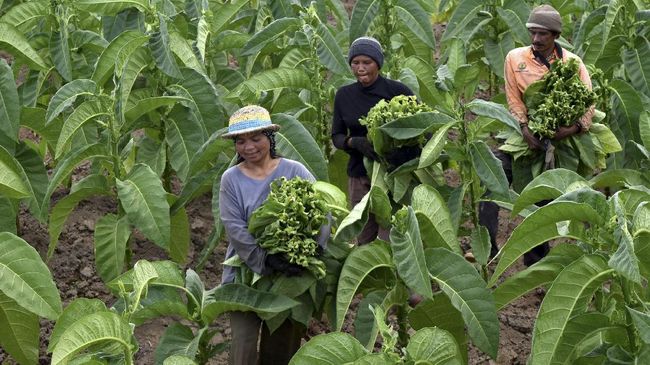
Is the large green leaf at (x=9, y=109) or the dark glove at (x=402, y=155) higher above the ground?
the large green leaf at (x=9, y=109)

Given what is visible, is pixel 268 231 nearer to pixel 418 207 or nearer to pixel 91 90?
pixel 418 207

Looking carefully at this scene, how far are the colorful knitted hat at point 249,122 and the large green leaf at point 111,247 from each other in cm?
99

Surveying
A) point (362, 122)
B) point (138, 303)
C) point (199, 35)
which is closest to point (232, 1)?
point (199, 35)

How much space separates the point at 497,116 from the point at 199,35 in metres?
1.97

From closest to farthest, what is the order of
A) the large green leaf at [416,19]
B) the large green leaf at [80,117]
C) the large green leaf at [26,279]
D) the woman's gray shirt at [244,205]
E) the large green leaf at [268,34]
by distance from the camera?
1. the woman's gray shirt at [244,205]
2. the large green leaf at [26,279]
3. the large green leaf at [80,117]
4. the large green leaf at [268,34]
5. the large green leaf at [416,19]

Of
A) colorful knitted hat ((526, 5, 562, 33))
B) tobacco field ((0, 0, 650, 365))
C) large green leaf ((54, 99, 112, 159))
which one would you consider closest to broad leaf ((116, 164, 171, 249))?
tobacco field ((0, 0, 650, 365))

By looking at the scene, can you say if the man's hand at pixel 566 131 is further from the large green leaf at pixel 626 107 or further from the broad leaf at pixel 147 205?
the broad leaf at pixel 147 205

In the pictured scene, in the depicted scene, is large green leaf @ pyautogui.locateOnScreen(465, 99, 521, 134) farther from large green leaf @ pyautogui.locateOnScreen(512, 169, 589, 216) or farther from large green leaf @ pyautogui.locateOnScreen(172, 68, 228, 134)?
large green leaf @ pyautogui.locateOnScreen(172, 68, 228, 134)

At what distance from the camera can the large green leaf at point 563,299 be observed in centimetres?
485

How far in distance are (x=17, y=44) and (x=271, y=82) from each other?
1.24 m

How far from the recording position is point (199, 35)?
7.00 m

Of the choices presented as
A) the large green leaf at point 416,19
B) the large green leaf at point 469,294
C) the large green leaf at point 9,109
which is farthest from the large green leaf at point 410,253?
the large green leaf at point 416,19

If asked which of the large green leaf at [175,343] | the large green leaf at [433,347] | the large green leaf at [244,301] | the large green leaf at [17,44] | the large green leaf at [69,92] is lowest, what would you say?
the large green leaf at [175,343]

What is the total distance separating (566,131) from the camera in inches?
249
